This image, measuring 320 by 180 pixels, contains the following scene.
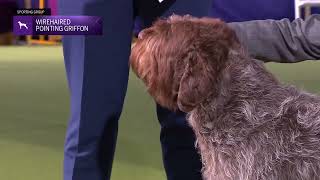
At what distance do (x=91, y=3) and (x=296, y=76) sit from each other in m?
5.86

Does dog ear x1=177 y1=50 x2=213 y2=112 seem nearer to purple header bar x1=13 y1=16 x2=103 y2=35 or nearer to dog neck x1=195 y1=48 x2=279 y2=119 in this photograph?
dog neck x1=195 y1=48 x2=279 y2=119

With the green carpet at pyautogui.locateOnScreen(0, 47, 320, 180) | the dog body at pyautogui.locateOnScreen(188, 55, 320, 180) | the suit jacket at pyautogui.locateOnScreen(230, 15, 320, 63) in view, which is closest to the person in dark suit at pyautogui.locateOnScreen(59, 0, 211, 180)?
the green carpet at pyautogui.locateOnScreen(0, 47, 320, 180)

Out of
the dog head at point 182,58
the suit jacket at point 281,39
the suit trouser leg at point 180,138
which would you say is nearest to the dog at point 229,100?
the dog head at point 182,58

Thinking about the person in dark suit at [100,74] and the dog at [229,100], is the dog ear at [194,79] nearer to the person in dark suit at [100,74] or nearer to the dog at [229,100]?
the dog at [229,100]

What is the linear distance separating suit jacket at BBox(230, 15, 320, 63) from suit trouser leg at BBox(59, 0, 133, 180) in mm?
545

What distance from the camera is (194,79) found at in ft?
6.61

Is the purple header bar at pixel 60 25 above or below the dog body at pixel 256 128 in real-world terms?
above

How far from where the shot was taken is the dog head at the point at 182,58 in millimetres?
2025

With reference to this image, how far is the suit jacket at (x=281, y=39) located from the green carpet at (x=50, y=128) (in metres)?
0.78

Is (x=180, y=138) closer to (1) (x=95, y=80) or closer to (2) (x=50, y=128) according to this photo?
(1) (x=95, y=80)

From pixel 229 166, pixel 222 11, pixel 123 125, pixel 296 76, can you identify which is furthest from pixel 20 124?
pixel 222 11

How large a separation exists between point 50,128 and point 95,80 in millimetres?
2468

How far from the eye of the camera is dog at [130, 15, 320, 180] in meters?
2.03

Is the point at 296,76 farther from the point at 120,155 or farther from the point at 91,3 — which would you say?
the point at 91,3
